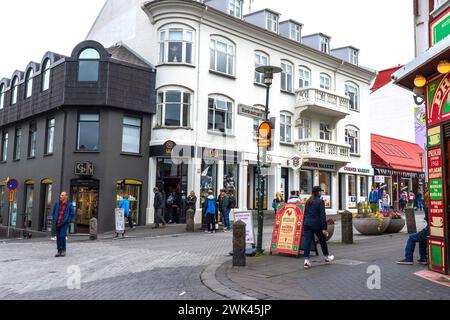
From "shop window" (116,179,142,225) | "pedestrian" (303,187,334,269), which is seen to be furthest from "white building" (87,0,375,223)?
"pedestrian" (303,187,334,269)

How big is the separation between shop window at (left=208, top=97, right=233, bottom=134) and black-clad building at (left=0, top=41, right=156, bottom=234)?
10.4 ft

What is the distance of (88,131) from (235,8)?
37.3ft

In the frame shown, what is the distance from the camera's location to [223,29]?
81.8 feet

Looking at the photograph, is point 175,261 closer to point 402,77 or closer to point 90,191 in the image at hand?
point 402,77

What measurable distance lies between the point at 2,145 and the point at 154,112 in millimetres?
13745

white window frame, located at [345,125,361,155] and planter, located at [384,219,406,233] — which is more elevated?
white window frame, located at [345,125,361,155]

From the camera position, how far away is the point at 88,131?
22016 mm

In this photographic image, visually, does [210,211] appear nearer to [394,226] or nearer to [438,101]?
[394,226]

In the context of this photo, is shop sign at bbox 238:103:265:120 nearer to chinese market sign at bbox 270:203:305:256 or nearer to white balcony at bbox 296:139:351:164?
chinese market sign at bbox 270:203:305:256

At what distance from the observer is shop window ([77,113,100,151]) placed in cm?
2189

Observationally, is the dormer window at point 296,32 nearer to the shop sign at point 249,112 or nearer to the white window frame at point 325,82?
the white window frame at point 325,82

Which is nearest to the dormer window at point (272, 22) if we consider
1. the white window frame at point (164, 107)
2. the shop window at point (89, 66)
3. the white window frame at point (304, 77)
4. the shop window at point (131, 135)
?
the white window frame at point (304, 77)

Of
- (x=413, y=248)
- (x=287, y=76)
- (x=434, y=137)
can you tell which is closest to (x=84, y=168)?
(x=287, y=76)
